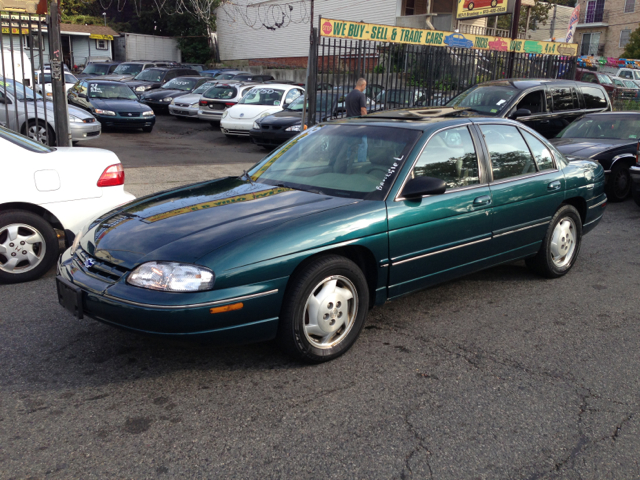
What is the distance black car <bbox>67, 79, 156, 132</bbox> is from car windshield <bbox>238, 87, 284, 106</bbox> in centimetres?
281

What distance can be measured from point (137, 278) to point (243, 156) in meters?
10.7

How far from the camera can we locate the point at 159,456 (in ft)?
9.39

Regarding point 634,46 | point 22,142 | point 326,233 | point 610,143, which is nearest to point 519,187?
point 326,233

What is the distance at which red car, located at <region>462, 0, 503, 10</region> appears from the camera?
20.3 m

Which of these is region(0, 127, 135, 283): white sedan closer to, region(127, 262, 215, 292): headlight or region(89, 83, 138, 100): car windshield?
region(127, 262, 215, 292): headlight

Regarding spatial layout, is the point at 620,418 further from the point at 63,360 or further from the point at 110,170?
the point at 110,170

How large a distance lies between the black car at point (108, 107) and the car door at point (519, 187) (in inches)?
526

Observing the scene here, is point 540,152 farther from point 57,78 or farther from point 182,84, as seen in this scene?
point 182,84

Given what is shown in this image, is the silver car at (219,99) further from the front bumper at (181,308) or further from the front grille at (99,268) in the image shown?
the front bumper at (181,308)

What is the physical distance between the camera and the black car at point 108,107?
54.2 feet

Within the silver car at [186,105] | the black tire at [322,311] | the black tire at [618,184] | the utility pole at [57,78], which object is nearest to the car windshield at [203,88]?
the silver car at [186,105]

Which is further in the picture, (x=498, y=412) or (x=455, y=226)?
(x=455, y=226)

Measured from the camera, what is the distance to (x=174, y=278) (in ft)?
11.1

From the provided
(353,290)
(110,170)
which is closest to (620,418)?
(353,290)
